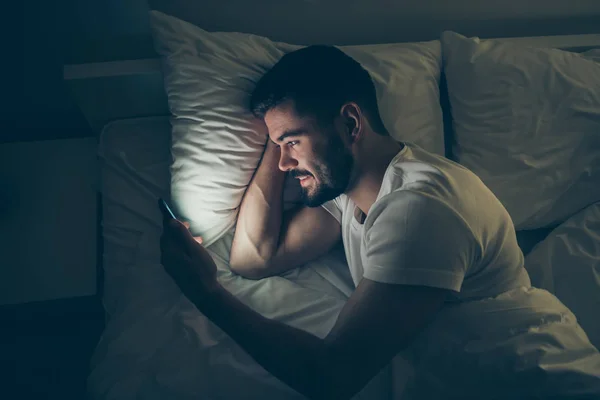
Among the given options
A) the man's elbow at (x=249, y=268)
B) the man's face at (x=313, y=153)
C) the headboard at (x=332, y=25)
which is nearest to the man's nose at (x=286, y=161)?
the man's face at (x=313, y=153)

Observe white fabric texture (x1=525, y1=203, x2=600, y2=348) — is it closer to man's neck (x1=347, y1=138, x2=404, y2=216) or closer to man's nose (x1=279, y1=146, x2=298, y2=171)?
man's neck (x1=347, y1=138, x2=404, y2=216)

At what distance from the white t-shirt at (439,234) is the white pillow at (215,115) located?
332 millimetres

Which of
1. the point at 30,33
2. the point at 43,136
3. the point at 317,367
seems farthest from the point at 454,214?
the point at 43,136

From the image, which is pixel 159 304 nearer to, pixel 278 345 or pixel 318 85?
pixel 278 345

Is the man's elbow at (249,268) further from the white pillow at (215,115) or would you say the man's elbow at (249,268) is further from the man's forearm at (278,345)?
the man's forearm at (278,345)

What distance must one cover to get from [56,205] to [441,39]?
3.99 ft

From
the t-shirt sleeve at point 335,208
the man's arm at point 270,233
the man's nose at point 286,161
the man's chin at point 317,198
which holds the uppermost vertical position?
the man's nose at point 286,161

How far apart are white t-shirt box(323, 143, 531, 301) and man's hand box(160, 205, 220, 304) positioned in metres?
0.32

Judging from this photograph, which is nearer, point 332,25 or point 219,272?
point 219,272

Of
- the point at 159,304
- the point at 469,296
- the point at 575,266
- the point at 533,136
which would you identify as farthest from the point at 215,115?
the point at 575,266

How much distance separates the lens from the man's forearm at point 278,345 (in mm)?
794

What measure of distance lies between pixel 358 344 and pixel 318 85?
1.75 ft

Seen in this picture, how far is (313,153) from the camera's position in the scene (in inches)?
39.6

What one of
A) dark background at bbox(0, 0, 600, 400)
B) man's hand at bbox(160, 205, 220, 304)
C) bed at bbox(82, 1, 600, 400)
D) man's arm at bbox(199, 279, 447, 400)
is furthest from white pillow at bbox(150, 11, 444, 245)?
man's arm at bbox(199, 279, 447, 400)
